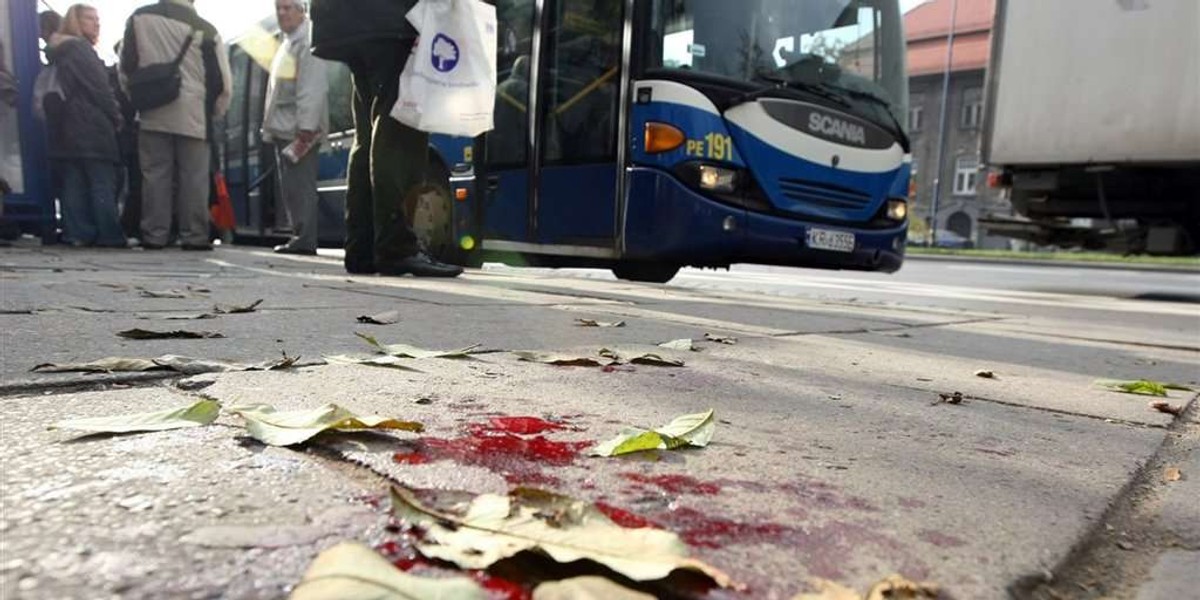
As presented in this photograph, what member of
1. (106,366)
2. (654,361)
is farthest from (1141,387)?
(106,366)

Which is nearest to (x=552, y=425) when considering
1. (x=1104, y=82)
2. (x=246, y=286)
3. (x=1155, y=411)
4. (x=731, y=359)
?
(x=731, y=359)

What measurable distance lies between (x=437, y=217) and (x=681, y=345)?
427 centimetres

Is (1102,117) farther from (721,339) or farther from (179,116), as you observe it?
(179,116)

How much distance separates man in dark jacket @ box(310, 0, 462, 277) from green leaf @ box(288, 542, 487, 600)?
3.65 metres

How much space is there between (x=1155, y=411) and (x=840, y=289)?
573 centimetres

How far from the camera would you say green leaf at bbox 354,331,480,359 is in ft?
6.11

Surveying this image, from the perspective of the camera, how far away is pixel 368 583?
2.08 feet

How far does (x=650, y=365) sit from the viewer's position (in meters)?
1.95

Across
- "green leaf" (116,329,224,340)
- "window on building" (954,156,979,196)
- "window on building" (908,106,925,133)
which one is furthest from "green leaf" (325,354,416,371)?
"window on building" (908,106,925,133)

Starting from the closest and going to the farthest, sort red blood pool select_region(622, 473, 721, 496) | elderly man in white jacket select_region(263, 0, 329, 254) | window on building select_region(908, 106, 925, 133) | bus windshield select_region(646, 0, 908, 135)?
red blood pool select_region(622, 473, 721, 496), bus windshield select_region(646, 0, 908, 135), elderly man in white jacket select_region(263, 0, 329, 254), window on building select_region(908, 106, 925, 133)

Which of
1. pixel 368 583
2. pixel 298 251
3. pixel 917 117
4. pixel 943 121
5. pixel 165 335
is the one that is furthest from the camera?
pixel 917 117

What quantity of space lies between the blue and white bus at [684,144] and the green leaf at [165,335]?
9.45 ft

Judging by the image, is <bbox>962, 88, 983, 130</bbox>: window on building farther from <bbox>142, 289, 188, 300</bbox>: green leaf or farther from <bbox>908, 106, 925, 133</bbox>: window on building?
<bbox>142, 289, 188, 300</bbox>: green leaf

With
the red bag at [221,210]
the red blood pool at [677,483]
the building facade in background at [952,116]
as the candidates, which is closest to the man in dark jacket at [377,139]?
the red blood pool at [677,483]
